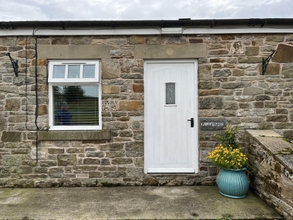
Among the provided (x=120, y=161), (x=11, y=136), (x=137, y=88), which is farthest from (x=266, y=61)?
(x=11, y=136)

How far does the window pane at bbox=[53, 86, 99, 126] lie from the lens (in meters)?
4.28

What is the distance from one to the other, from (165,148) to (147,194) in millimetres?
980

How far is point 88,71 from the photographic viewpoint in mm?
4199

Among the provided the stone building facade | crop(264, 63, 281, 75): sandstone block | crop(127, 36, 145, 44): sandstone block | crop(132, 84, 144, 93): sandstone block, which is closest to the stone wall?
the stone building facade

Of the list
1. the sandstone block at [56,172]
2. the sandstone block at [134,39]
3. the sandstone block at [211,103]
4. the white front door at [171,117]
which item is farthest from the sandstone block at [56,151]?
the sandstone block at [211,103]

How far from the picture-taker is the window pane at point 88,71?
4180mm

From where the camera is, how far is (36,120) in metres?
4.18

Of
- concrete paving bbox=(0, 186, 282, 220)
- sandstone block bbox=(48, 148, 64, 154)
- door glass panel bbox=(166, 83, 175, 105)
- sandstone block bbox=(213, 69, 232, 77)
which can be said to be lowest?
concrete paving bbox=(0, 186, 282, 220)

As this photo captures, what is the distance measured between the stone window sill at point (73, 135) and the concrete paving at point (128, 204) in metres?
0.97

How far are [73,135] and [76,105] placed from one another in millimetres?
623

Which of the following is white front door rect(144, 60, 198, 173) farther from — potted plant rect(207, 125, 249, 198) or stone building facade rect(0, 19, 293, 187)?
potted plant rect(207, 125, 249, 198)

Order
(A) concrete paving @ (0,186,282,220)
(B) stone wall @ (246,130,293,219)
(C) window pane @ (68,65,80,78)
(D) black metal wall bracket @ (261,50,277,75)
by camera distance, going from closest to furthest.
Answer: (B) stone wall @ (246,130,293,219) → (A) concrete paving @ (0,186,282,220) → (D) black metal wall bracket @ (261,50,277,75) → (C) window pane @ (68,65,80,78)

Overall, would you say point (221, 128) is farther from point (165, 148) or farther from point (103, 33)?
point (103, 33)

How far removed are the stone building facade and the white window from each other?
4.9 inches
